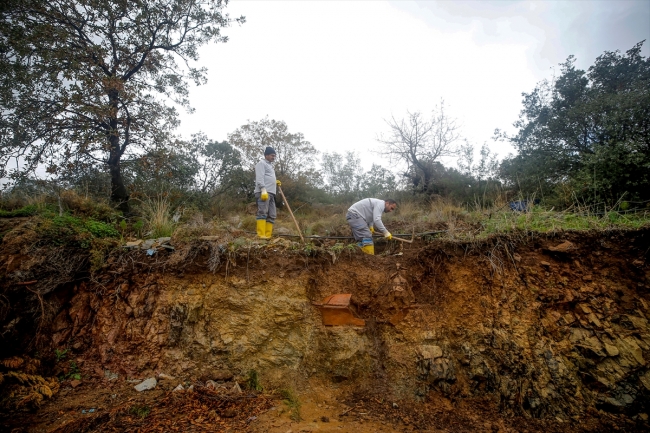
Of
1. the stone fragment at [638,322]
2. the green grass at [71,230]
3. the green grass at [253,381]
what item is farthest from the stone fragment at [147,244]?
the stone fragment at [638,322]

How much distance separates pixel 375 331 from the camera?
15.4 feet

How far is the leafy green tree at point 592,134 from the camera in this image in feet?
23.1

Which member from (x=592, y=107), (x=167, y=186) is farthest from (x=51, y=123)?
(x=592, y=107)

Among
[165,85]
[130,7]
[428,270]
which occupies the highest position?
[130,7]

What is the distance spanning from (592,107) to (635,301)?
704 centimetres

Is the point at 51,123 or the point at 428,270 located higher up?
the point at 51,123

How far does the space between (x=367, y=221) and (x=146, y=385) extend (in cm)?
451

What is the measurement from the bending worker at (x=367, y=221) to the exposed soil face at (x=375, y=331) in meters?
0.76

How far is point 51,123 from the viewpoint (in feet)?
20.9

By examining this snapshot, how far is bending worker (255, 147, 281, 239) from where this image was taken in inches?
229

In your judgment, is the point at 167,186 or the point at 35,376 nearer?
the point at 35,376

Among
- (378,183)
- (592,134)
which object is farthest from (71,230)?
(592,134)

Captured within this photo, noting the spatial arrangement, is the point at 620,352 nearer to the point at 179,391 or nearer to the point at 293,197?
the point at 179,391

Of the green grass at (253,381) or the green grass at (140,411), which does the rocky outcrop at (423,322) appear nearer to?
the green grass at (253,381)
